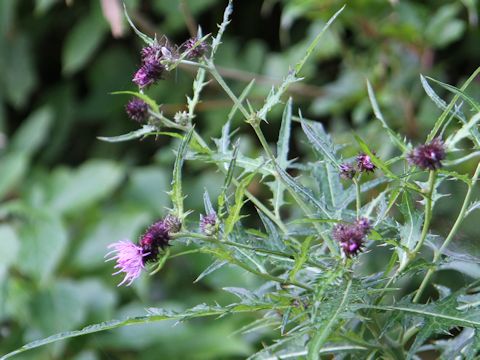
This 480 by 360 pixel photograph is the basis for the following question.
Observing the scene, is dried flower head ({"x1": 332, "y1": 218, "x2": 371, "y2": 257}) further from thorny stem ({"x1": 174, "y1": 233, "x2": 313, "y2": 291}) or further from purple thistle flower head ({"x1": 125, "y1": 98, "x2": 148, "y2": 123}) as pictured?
purple thistle flower head ({"x1": 125, "y1": 98, "x2": 148, "y2": 123})

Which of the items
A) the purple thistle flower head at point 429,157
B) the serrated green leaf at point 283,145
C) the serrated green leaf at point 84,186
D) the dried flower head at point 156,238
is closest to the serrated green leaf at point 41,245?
the serrated green leaf at point 84,186

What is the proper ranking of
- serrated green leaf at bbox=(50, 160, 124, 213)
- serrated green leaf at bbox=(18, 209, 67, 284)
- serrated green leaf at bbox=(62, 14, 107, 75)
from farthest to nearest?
serrated green leaf at bbox=(62, 14, 107, 75)
serrated green leaf at bbox=(50, 160, 124, 213)
serrated green leaf at bbox=(18, 209, 67, 284)

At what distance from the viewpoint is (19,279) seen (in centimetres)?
186

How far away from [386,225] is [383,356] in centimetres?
10

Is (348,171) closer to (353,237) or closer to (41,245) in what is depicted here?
Result: (353,237)

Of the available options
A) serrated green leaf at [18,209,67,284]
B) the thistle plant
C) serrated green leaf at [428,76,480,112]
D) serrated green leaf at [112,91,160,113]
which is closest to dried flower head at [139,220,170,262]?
the thistle plant

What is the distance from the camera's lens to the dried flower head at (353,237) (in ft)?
1.72

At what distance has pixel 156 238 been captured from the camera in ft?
1.81

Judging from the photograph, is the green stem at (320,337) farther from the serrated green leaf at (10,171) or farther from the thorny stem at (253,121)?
the serrated green leaf at (10,171)

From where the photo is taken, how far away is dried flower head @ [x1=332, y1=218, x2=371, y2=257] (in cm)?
52

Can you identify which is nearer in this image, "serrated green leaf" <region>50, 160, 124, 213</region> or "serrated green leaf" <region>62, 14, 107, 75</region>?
"serrated green leaf" <region>50, 160, 124, 213</region>

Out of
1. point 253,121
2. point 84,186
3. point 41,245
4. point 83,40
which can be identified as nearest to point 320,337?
point 253,121

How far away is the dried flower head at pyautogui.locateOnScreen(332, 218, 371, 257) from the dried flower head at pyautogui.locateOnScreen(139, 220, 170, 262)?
0.12 m

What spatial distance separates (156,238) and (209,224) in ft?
0.13
